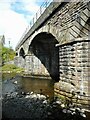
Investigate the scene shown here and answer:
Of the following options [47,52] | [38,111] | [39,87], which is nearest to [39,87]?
[39,87]

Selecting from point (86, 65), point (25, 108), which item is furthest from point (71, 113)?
point (86, 65)

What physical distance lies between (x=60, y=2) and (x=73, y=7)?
214cm

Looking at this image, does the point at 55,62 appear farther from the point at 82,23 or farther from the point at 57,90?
the point at 82,23

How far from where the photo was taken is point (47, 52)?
133ft

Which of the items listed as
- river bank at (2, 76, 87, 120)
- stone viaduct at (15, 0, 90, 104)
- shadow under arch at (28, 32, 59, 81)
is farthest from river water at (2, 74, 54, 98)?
shadow under arch at (28, 32, 59, 81)

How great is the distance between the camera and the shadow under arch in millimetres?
36866

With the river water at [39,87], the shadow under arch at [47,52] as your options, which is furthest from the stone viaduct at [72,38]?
the shadow under arch at [47,52]

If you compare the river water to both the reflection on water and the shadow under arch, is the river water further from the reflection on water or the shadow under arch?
the shadow under arch

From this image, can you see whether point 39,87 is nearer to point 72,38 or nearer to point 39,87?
point 39,87

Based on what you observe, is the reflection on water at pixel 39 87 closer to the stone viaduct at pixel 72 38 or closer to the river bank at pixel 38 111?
the stone viaduct at pixel 72 38

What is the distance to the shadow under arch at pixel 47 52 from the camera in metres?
36.9

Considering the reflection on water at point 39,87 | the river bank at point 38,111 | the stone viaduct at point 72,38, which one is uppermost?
the stone viaduct at point 72,38

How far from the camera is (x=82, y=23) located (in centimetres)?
1867

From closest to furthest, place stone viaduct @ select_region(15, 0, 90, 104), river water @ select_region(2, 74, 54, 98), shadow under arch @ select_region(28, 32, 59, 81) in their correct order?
stone viaduct @ select_region(15, 0, 90, 104) → river water @ select_region(2, 74, 54, 98) → shadow under arch @ select_region(28, 32, 59, 81)
